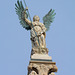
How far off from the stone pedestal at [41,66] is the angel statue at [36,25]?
4.00 feet

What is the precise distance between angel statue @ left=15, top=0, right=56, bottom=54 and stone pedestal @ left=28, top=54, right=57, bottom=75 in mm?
1218

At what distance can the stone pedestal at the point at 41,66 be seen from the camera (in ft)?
55.6

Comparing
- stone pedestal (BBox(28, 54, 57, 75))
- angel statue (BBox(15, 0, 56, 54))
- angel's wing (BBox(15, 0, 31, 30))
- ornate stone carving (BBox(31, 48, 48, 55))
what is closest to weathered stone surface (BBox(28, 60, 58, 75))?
stone pedestal (BBox(28, 54, 57, 75))

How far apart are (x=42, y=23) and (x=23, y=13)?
1291 mm

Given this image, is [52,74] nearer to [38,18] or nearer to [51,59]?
[51,59]

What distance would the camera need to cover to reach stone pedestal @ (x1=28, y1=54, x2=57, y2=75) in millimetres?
16938

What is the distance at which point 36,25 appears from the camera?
20.0 metres

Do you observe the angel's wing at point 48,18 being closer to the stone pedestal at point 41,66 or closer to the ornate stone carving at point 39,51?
the ornate stone carving at point 39,51

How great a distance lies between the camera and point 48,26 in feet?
69.0

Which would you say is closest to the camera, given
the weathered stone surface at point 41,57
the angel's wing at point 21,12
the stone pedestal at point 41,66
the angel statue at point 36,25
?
the stone pedestal at point 41,66

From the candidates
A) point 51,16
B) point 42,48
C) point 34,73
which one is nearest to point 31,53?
point 42,48

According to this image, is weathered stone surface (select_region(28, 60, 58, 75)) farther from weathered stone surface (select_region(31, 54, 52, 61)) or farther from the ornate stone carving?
the ornate stone carving

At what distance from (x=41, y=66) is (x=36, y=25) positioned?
11.7 ft

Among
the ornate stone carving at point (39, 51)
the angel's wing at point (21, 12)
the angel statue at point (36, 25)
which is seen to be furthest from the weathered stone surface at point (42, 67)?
the angel's wing at point (21, 12)
